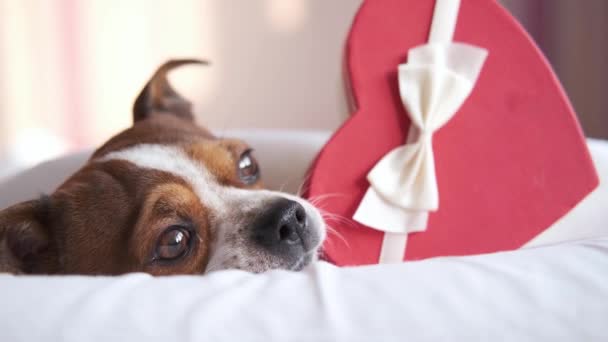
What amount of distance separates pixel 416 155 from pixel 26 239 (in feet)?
2.50

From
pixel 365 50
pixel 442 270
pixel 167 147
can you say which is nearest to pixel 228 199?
pixel 167 147

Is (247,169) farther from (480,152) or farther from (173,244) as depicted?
(480,152)

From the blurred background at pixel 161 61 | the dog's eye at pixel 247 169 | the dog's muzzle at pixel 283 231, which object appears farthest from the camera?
the blurred background at pixel 161 61

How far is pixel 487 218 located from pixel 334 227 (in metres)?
0.31

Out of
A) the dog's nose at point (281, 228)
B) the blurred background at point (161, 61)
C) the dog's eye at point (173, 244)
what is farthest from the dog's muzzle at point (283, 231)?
the blurred background at point (161, 61)

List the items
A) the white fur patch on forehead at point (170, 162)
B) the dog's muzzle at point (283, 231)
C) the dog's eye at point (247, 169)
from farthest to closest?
the dog's eye at point (247, 169), the white fur patch on forehead at point (170, 162), the dog's muzzle at point (283, 231)

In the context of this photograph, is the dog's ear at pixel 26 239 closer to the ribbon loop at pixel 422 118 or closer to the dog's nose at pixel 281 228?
the dog's nose at pixel 281 228

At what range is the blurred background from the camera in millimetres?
2703

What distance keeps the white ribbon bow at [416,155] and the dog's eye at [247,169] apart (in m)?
0.30

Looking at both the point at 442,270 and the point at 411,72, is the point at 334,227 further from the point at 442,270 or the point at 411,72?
the point at 442,270

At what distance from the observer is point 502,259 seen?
2.51 ft

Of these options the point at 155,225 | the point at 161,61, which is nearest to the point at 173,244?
the point at 155,225

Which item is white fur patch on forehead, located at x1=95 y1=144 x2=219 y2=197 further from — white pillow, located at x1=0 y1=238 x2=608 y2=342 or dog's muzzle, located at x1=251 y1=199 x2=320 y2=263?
white pillow, located at x1=0 y1=238 x2=608 y2=342

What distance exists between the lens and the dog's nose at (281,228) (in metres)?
1.09
